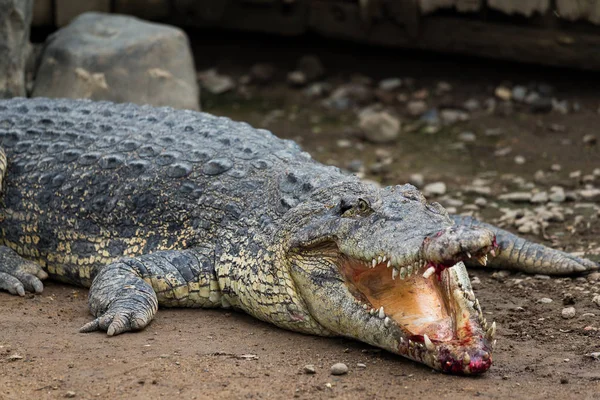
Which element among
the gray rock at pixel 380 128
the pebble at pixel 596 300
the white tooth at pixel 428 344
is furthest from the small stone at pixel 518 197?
the white tooth at pixel 428 344

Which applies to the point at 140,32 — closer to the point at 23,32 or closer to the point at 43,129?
the point at 23,32

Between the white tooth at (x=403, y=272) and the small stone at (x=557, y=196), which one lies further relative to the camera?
the small stone at (x=557, y=196)

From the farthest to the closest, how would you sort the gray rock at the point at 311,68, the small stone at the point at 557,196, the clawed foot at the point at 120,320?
the gray rock at the point at 311,68, the small stone at the point at 557,196, the clawed foot at the point at 120,320

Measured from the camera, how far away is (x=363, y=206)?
14.9ft

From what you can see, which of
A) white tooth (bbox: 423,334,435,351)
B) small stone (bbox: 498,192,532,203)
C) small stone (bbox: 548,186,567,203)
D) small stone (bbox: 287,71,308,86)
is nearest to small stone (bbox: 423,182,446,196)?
small stone (bbox: 498,192,532,203)

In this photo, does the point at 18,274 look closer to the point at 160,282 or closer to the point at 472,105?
the point at 160,282

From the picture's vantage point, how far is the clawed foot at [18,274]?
216 inches

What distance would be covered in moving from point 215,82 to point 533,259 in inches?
210

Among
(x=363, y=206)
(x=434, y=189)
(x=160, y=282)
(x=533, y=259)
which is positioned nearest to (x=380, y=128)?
(x=434, y=189)

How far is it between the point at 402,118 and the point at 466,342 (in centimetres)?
527

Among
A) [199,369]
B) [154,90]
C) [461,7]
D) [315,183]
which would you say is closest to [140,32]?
[154,90]

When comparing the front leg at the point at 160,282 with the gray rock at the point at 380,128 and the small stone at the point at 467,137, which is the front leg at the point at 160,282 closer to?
the gray rock at the point at 380,128

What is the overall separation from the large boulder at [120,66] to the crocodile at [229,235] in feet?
5.56

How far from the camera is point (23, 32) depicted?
7.69 meters
